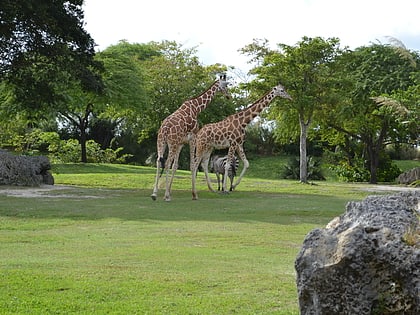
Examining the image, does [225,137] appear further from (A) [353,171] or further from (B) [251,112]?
(A) [353,171]

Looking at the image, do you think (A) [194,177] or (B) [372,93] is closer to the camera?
(A) [194,177]

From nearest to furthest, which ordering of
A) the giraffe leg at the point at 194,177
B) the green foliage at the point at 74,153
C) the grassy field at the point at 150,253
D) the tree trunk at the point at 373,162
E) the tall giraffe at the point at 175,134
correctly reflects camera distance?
the grassy field at the point at 150,253
the giraffe leg at the point at 194,177
the tall giraffe at the point at 175,134
the tree trunk at the point at 373,162
the green foliage at the point at 74,153

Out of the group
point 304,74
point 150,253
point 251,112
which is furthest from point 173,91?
point 150,253

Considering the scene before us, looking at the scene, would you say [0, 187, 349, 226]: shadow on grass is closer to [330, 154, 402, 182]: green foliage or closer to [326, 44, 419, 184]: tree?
[326, 44, 419, 184]: tree

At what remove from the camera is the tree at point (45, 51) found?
23.1m

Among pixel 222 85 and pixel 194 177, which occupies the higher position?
pixel 222 85

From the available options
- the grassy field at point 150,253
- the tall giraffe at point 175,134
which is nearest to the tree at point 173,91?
the tall giraffe at point 175,134

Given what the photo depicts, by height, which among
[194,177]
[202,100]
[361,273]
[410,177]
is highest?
[202,100]

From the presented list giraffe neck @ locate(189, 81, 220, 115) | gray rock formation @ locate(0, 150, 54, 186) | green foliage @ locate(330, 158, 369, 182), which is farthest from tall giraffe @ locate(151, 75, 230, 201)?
green foliage @ locate(330, 158, 369, 182)

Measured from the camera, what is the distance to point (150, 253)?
9742 millimetres

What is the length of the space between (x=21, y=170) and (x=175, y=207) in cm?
805

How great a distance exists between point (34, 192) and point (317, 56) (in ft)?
52.7

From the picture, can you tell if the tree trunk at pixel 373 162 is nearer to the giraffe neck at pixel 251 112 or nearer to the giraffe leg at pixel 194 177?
the giraffe neck at pixel 251 112

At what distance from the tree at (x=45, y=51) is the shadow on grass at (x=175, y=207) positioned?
177 inches
